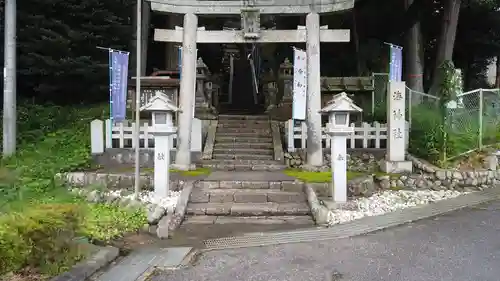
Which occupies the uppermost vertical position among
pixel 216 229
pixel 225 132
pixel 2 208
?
pixel 225 132

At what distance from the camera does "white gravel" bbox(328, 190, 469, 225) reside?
27.9 feet

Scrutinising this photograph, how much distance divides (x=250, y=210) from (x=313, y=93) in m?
4.35

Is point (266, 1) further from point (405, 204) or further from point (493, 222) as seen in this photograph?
point (493, 222)

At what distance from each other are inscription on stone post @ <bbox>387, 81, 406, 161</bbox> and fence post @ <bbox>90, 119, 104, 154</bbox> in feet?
24.4

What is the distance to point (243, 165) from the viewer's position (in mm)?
12164

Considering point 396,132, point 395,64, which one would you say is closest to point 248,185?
point 396,132

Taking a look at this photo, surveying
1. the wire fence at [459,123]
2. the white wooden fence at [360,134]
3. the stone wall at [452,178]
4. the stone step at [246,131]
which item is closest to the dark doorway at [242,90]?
the stone step at [246,131]

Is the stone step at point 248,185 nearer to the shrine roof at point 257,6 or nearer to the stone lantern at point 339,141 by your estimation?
the stone lantern at point 339,141

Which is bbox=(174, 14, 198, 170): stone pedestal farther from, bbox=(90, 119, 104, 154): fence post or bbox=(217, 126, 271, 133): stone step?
bbox=(217, 126, 271, 133): stone step

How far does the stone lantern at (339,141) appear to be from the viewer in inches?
360

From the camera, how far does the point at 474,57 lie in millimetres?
24219

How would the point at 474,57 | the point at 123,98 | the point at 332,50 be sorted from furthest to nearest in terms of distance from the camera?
the point at 474,57
the point at 332,50
the point at 123,98

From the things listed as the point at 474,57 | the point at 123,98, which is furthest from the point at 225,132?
the point at 474,57

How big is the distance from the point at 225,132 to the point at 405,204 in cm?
646
